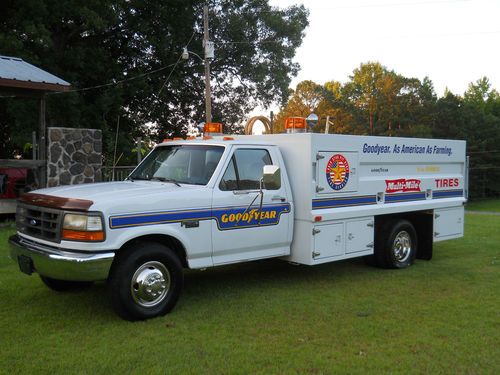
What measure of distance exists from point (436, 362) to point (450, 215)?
498 cm

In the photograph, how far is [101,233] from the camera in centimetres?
507

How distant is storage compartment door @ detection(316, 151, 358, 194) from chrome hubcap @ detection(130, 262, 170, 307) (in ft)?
7.60

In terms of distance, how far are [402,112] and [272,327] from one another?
166 ft

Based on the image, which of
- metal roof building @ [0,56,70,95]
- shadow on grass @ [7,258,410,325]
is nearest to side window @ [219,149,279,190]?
shadow on grass @ [7,258,410,325]

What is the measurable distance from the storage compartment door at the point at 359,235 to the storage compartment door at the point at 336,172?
50cm

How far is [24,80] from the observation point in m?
10.9

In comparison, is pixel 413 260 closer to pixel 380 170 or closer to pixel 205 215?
pixel 380 170

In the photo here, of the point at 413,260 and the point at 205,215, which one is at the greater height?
the point at 205,215

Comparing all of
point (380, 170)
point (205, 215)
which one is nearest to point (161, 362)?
point (205, 215)

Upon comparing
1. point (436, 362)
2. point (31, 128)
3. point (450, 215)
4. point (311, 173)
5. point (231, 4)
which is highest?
point (231, 4)

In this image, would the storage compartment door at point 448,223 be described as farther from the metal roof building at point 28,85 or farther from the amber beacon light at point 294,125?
the metal roof building at point 28,85

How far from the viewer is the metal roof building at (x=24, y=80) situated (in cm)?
1080

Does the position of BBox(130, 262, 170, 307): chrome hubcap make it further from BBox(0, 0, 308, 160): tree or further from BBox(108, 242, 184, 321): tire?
BBox(0, 0, 308, 160): tree

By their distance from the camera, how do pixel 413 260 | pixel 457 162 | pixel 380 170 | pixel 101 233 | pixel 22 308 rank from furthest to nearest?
1. pixel 457 162
2. pixel 413 260
3. pixel 380 170
4. pixel 22 308
5. pixel 101 233
